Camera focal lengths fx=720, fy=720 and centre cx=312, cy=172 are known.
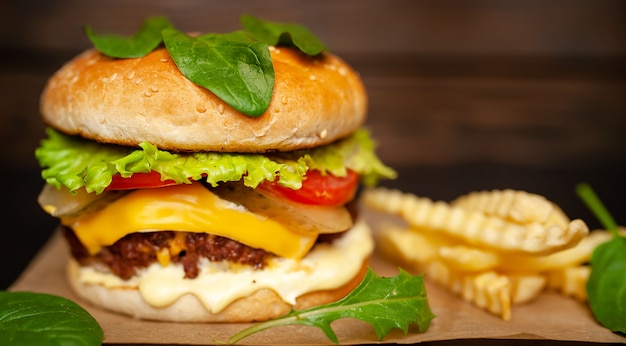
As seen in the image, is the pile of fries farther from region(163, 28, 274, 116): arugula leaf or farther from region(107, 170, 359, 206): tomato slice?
region(163, 28, 274, 116): arugula leaf

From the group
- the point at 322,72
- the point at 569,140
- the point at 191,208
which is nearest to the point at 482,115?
the point at 569,140

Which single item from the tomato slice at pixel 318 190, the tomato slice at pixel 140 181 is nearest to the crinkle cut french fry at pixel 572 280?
the tomato slice at pixel 318 190

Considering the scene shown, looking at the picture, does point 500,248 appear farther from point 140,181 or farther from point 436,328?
point 140,181

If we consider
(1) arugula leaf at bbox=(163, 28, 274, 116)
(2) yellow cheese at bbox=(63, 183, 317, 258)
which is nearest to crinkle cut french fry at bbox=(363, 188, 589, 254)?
(2) yellow cheese at bbox=(63, 183, 317, 258)

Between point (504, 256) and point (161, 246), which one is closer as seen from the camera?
point (161, 246)

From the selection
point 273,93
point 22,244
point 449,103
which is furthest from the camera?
point 449,103

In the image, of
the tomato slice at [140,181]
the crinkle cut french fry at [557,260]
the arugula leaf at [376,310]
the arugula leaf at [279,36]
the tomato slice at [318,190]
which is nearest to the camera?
the arugula leaf at [376,310]

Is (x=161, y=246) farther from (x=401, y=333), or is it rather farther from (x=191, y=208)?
(x=401, y=333)

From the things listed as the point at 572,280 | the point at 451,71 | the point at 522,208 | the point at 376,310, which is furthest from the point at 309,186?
the point at 451,71

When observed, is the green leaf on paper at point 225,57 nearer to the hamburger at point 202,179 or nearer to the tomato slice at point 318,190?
the hamburger at point 202,179
